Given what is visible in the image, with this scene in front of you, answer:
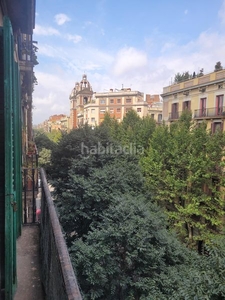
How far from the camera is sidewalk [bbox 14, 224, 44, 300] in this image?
3.08m

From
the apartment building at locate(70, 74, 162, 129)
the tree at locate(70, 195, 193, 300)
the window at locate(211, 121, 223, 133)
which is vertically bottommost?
the tree at locate(70, 195, 193, 300)

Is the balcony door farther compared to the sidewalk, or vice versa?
the balcony door

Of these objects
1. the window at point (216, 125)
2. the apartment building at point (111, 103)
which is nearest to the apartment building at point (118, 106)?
the apartment building at point (111, 103)

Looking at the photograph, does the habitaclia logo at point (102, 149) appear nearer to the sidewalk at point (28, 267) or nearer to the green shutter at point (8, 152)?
the sidewalk at point (28, 267)

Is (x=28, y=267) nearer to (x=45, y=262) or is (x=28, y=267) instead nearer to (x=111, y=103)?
(x=45, y=262)

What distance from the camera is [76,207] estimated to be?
35.1 ft

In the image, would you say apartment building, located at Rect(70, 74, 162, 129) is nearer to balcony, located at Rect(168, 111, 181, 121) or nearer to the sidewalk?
balcony, located at Rect(168, 111, 181, 121)

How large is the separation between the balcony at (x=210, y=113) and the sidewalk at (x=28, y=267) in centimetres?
1784

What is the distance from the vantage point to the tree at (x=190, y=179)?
44.1 feet

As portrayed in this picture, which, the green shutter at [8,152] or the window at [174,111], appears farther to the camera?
the window at [174,111]

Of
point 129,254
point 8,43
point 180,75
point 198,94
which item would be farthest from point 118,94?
point 8,43

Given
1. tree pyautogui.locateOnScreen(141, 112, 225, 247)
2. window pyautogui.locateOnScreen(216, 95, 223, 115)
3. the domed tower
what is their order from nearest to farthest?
1. tree pyautogui.locateOnScreen(141, 112, 225, 247)
2. window pyautogui.locateOnScreen(216, 95, 223, 115)
3. the domed tower

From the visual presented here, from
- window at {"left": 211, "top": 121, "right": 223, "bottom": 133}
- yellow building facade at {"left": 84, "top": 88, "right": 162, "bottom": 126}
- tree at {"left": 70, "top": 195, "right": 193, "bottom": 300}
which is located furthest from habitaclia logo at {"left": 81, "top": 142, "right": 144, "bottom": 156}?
yellow building facade at {"left": 84, "top": 88, "right": 162, "bottom": 126}

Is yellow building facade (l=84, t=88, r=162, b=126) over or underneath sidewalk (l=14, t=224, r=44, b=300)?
over
